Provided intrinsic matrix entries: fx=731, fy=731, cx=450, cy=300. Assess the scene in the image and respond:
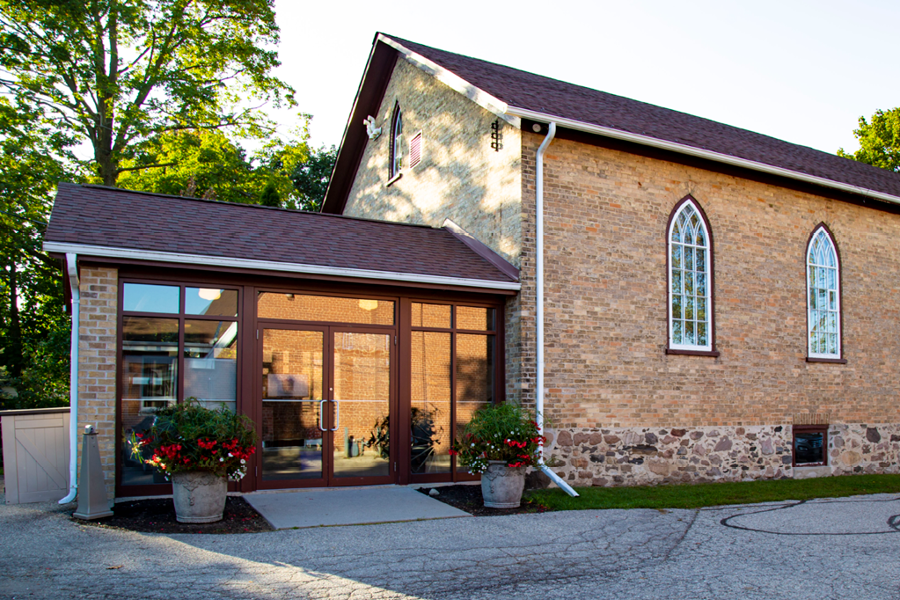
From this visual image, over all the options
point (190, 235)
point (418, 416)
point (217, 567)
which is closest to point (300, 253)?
point (190, 235)

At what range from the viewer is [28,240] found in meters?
18.6

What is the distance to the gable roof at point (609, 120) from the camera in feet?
35.1

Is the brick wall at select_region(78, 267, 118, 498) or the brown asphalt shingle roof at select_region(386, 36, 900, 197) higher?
the brown asphalt shingle roof at select_region(386, 36, 900, 197)

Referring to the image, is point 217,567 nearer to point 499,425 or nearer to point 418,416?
point 499,425

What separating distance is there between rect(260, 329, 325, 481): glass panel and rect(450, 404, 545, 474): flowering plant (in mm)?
2057

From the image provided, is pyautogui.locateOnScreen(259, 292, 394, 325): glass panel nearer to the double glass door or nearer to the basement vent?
the double glass door

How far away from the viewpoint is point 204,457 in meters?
7.33

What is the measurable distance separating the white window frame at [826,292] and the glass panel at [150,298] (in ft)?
34.5

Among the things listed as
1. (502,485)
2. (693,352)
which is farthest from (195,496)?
(693,352)

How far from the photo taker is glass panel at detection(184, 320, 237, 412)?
29.0 ft

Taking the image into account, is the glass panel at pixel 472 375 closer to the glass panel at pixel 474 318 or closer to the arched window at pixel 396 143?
the glass panel at pixel 474 318

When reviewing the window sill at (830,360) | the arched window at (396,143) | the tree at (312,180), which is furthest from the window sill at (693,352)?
the tree at (312,180)

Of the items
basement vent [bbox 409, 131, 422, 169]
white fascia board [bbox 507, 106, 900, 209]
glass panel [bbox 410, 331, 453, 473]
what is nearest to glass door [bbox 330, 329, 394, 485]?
glass panel [bbox 410, 331, 453, 473]

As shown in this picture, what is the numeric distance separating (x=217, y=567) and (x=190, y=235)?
4638mm
